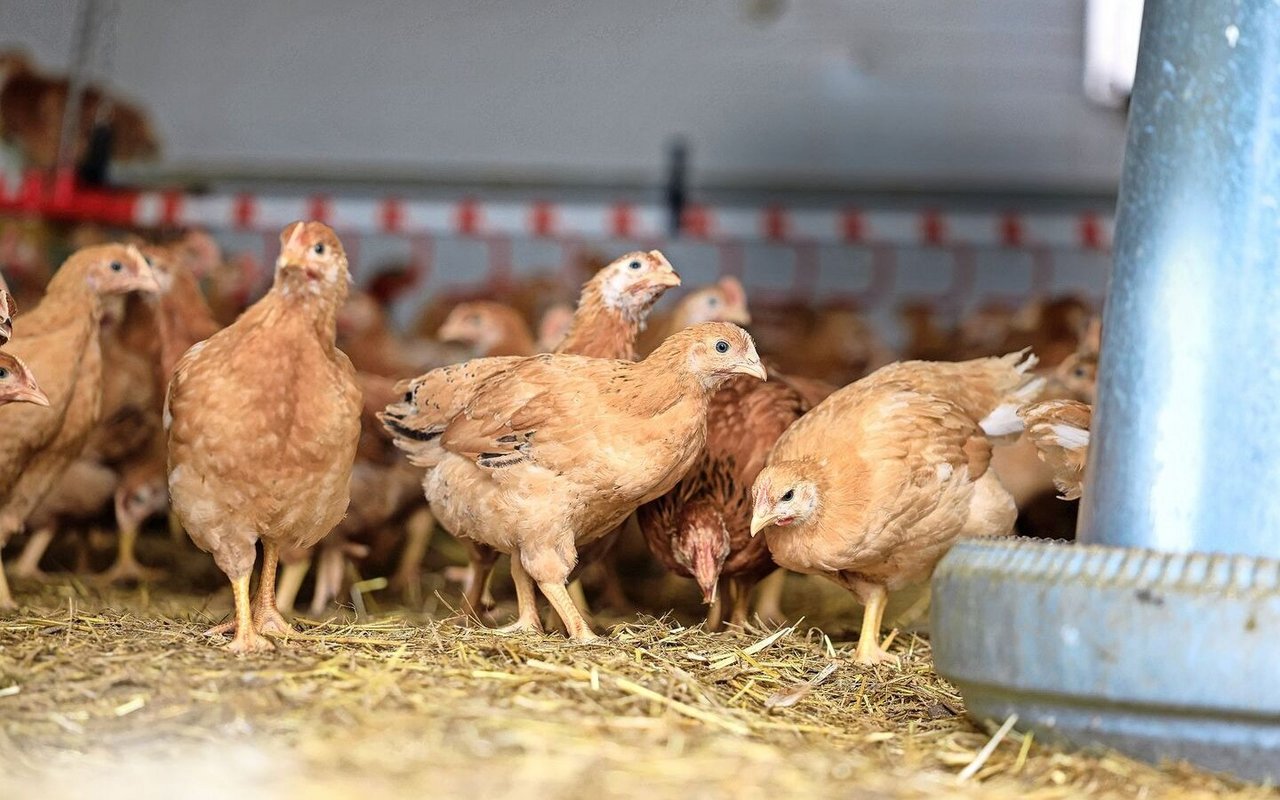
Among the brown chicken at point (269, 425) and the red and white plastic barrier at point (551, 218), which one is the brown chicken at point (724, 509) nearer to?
the brown chicken at point (269, 425)

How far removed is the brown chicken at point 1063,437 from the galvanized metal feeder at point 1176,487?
0.99 metres

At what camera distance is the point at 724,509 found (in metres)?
4.62

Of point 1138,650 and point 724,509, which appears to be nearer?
point 1138,650

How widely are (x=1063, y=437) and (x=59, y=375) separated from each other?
10.1ft

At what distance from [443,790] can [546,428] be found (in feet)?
5.64

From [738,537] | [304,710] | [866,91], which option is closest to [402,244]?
[866,91]

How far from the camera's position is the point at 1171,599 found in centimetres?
277

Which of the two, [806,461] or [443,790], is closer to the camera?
[443,790]

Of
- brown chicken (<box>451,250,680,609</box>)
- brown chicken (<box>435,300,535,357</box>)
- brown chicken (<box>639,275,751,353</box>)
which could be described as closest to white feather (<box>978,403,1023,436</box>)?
brown chicken (<box>451,250,680,609</box>)

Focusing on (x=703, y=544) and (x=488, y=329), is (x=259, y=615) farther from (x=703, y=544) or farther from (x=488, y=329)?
(x=488, y=329)

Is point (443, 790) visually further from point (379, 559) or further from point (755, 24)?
point (755, 24)

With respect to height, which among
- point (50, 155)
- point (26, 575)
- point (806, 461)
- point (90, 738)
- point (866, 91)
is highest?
point (866, 91)

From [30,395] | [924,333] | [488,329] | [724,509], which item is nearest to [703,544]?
[724,509]

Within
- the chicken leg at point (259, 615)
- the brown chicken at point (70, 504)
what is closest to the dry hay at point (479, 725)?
the chicken leg at point (259, 615)
